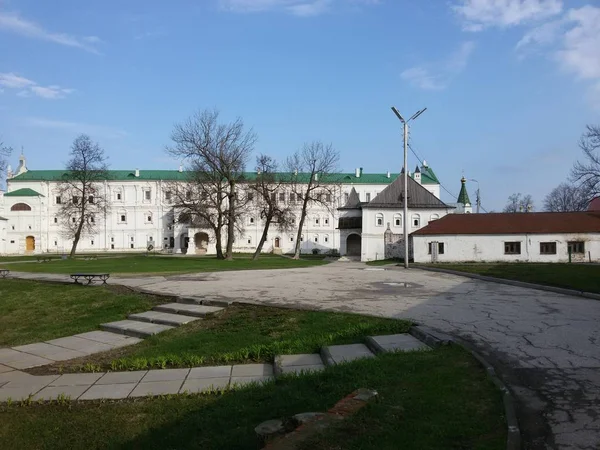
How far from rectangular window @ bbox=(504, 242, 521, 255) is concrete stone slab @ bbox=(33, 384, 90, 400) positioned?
42470mm

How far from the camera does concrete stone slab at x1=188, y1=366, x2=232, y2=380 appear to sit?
22.1ft

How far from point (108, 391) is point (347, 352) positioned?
12.2 feet

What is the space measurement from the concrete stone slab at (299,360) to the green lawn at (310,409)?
0.94 metres

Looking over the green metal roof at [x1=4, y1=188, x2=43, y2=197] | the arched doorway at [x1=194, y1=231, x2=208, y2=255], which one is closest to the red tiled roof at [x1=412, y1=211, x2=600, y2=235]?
the arched doorway at [x1=194, y1=231, x2=208, y2=255]

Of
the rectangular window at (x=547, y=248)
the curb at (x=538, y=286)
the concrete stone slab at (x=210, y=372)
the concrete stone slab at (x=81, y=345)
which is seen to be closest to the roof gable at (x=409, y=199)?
the rectangular window at (x=547, y=248)

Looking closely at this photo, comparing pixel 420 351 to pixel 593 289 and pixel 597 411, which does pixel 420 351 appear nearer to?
pixel 597 411

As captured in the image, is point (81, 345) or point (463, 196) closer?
point (81, 345)

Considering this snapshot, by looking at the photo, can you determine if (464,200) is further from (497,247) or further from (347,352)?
(347,352)

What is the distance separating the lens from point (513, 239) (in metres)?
42.2

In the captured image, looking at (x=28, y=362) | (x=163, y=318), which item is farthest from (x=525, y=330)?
(x=28, y=362)

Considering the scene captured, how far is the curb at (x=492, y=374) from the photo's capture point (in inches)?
152

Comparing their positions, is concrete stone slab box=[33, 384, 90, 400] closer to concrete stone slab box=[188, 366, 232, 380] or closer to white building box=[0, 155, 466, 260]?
concrete stone slab box=[188, 366, 232, 380]

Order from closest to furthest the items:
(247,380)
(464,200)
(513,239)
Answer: (247,380) < (513,239) < (464,200)

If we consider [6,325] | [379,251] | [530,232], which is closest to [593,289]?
[6,325]
